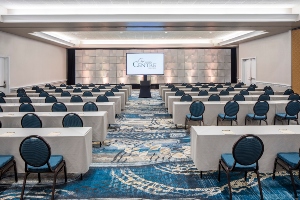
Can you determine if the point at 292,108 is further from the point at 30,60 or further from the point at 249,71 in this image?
the point at 30,60

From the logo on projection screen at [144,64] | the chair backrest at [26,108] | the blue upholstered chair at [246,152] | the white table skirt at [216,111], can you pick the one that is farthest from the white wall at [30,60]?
the blue upholstered chair at [246,152]

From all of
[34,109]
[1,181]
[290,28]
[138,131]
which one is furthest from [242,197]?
[290,28]

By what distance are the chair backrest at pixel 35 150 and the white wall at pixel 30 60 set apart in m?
10.9

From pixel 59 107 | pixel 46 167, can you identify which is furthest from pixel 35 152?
pixel 59 107

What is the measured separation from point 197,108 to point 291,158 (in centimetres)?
400

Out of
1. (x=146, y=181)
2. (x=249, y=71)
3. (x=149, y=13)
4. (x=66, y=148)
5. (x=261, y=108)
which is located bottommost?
(x=146, y=181)

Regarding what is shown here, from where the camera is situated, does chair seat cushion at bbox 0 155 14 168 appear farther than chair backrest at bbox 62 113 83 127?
No

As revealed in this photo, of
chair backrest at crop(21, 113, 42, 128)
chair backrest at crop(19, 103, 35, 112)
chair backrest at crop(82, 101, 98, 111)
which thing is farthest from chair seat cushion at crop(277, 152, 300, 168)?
chair backrest at crop(19, 103, 35, 112)

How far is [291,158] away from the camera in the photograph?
15.3 feet

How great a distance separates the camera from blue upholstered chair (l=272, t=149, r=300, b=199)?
441cm

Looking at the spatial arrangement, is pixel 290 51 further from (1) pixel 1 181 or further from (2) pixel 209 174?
(1) pixel 1 181

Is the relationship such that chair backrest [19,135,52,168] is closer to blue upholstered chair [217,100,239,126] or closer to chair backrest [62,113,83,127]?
A: chair backrest [62,113,83,127]

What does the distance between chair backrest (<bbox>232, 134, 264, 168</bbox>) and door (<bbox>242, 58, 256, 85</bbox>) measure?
54.7 ft

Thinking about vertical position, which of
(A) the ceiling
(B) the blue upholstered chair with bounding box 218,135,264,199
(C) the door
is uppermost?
(A) the ceiling
